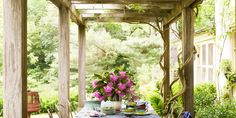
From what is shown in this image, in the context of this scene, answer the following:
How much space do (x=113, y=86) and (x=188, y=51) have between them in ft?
6.09

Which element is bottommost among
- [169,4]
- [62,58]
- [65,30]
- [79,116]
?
[79,116]

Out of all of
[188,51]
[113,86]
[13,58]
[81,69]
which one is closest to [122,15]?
[81,69]

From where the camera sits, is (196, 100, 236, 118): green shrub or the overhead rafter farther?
the overhead rafter

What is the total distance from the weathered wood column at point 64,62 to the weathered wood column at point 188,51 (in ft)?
6.39

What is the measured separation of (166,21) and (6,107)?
6163mm

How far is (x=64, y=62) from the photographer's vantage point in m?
5.99

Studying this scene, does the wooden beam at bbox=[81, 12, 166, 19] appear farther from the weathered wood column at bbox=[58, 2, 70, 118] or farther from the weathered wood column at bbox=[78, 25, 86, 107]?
the weathered wood column at bbox=[58, 2, 70, 118]

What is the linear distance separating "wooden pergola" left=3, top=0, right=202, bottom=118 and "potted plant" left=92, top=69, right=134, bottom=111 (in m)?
1.12

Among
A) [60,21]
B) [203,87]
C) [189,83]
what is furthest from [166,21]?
[60,21]

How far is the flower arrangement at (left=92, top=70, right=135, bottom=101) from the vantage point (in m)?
4.71

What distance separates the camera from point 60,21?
5.92m

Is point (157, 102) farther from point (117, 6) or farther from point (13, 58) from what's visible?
point (13, 58)

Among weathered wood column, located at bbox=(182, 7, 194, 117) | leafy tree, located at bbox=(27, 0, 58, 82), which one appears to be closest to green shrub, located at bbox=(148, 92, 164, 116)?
weathered wood column, located at bbox=(182, 7, 194, 117)

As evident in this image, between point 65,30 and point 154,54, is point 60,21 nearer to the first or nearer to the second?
point 65,30
